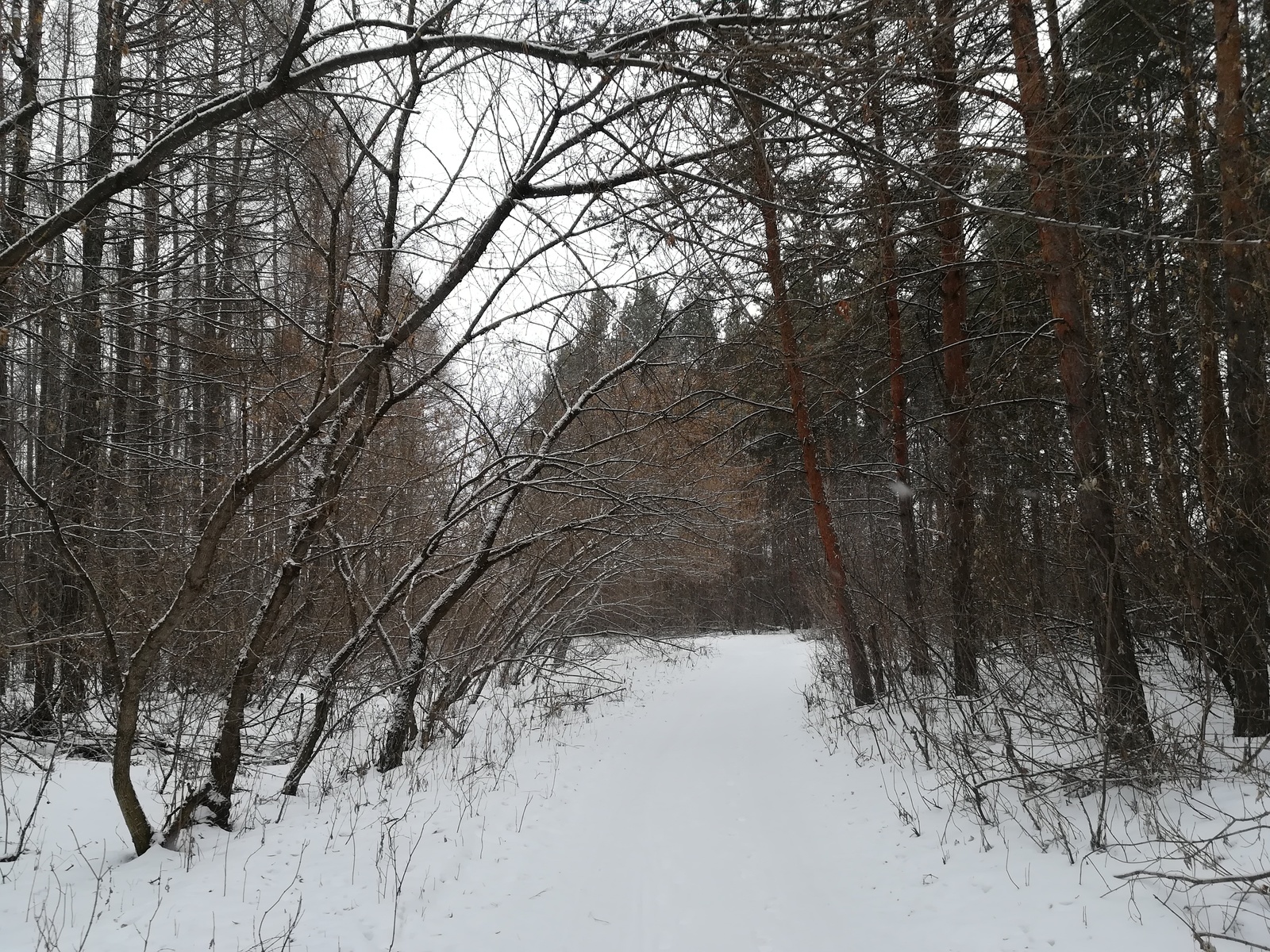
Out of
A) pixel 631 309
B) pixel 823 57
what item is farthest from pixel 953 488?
pixel 823 57

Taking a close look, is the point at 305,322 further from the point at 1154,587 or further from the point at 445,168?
the point at 1154,587

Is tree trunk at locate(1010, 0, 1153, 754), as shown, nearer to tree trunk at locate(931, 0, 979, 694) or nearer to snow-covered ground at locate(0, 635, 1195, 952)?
tree trunk at locate(931, 0, 979, 694)

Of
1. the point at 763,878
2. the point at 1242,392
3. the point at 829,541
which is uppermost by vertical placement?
the point at 1242,392

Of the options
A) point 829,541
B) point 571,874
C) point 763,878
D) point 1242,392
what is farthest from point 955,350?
point 571,874

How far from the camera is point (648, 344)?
6.52 meters

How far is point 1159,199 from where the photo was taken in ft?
18.7

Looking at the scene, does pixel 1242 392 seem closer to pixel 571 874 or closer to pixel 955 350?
pixel 955 350

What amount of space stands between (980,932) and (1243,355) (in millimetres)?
4426

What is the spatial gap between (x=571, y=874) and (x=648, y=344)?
4.38m

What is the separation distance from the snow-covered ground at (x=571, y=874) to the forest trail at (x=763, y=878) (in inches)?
0.7

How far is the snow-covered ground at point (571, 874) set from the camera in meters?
3.52

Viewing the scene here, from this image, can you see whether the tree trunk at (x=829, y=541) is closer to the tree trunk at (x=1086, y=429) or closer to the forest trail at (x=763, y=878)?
the forest trail at (x=763, y=878)

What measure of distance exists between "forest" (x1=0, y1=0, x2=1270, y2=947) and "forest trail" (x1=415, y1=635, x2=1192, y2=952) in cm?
84

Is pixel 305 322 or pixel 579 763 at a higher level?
pixel 305 322
